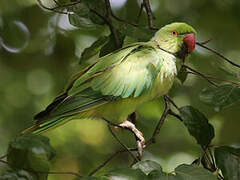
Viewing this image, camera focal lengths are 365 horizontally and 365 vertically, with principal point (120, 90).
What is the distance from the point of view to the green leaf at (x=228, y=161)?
1860 millimetres

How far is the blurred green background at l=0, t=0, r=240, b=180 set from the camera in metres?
3.99

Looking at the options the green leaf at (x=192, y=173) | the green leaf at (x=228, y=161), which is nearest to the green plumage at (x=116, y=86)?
the green leaf at (x=228, y=161)

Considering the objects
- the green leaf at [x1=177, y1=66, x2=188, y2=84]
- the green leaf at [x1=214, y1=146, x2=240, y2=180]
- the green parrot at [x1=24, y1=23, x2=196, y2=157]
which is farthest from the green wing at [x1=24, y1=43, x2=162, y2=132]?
the green leaf at [x1=214, y1=146, x2=240, y2=180]

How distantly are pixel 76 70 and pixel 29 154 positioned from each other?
2745mm

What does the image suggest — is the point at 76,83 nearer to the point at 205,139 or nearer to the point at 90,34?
the point at 205,139

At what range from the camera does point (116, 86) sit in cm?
217

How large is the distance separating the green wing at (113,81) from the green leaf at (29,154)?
372mm

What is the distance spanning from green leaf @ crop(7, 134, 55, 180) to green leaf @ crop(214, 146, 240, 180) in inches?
34.7

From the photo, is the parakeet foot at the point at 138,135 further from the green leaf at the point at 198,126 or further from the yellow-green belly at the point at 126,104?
the green leaf at the point at 198,126

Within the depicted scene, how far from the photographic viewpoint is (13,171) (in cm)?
165

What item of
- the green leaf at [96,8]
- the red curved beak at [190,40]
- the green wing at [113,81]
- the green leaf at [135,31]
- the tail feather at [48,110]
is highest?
the green leaf at [96,8]

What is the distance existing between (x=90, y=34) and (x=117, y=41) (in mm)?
2028

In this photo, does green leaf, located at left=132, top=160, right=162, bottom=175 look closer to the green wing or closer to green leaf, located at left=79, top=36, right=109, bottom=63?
the green wing

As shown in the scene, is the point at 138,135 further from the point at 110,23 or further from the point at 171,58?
the point at 110,23
